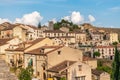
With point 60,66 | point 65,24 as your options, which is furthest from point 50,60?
point 65,24

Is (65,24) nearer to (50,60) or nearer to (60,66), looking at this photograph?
(50,60)

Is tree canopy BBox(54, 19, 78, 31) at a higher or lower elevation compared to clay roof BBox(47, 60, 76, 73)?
higher

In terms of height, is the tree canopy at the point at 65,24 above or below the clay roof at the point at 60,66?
above

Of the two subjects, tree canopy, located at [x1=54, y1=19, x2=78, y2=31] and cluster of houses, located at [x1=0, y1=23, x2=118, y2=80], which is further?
tree canopy, located at [x1=54, y1=19, x2=78, y2=31]

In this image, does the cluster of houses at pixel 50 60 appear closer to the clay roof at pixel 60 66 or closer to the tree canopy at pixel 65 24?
the clay roof at pixel 60 66

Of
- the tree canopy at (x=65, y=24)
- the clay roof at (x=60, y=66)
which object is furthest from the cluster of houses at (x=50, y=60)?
the tree canopy at (x=65, y=24)

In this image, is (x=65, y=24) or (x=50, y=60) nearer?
(x=50, y=60)

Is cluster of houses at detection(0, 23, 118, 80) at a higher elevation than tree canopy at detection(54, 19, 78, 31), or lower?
lower

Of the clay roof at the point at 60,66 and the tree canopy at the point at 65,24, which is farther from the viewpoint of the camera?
the tree canopy at the point at 65,24

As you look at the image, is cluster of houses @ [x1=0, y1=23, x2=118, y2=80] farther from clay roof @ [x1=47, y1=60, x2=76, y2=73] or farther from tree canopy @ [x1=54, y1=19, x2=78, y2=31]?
tree canopy @ [x1=54, y1=19, x2=78, y2=31]

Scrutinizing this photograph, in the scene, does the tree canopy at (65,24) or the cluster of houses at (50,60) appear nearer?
the cluster of houses at (50,60)

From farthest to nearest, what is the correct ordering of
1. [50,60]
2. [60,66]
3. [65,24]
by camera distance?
1. [65,24]
2. [50,60]
3. [60,66]

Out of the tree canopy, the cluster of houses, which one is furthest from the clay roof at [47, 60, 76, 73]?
the tree canopy

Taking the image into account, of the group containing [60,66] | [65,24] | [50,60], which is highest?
[65,24]
